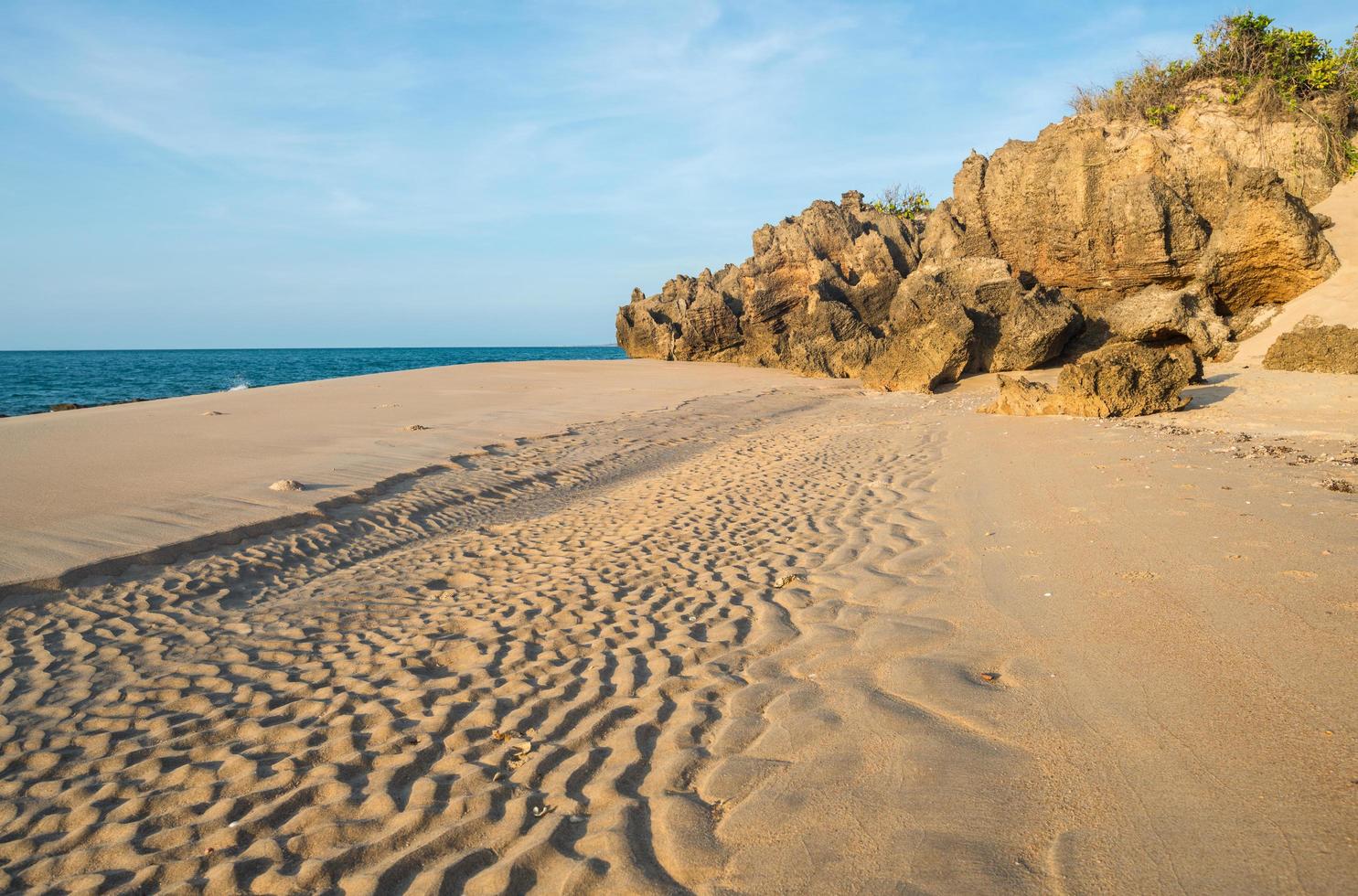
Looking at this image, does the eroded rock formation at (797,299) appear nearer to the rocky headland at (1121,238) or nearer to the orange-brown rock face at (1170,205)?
the rocky headland at (1121,238)

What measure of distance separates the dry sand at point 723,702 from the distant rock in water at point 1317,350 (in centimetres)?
746

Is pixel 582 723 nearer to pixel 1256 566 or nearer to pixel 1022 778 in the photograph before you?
pixel 1022 778

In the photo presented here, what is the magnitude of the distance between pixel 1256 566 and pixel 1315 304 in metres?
15.1

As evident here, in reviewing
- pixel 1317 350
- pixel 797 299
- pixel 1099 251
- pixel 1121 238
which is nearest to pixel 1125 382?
pixel 1317 350

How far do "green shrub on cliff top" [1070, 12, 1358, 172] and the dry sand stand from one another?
16313 millimetres

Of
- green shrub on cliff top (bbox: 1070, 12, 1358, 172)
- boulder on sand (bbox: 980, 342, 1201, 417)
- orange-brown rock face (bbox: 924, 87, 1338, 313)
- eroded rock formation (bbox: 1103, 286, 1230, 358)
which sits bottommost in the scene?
boulder on sand (bbox: 980, 342, 1201, 417)

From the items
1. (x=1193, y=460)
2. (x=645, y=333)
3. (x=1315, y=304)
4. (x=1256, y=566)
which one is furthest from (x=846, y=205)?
(x=1256, y=566)

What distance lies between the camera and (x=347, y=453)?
945 centimetres

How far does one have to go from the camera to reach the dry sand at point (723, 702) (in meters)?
2.40

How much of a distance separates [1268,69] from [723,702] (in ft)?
77.1

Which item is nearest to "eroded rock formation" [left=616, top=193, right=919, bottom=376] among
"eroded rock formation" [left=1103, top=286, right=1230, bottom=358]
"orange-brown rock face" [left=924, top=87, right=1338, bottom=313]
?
"orange-brown rock face" [left=924, top=87, right=1338, bottom=313]

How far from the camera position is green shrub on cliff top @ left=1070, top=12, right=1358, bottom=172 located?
18.1 m

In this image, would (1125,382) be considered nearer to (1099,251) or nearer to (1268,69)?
(1099,251)

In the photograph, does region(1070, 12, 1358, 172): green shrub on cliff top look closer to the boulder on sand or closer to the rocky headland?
the rocky headland
